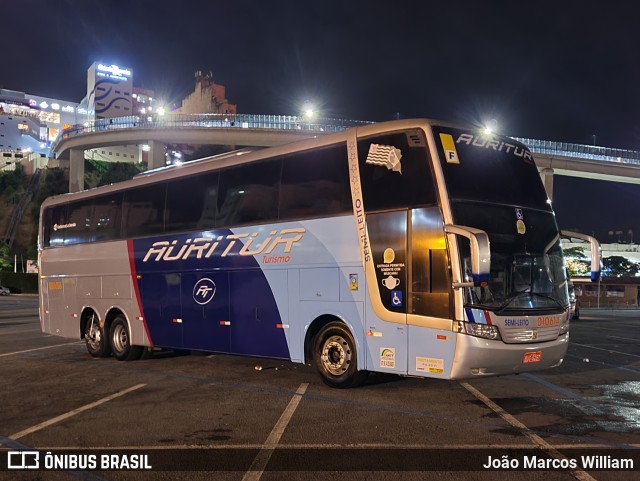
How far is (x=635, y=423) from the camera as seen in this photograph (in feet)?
22.4

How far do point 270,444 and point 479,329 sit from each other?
3071mm

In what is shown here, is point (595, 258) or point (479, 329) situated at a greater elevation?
point (595, 258)

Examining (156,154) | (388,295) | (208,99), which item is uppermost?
(208,99)

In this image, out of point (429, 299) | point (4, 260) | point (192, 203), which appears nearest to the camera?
point (429, 299)

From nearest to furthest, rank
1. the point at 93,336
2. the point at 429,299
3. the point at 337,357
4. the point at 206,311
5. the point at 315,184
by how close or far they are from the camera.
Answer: the point at 429,299
the point at 337,357
the point at 315,184
the point at 206,311
the point at 93,336

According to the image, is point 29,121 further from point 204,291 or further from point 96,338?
point 204,291

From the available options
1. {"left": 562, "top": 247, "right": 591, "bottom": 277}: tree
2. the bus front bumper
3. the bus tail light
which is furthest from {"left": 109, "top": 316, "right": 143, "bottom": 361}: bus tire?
{"left": 562, "top": 247, "right": 591, "bottom": 277}: tree

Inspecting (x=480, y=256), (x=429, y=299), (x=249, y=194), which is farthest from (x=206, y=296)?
(x=480, y=256)

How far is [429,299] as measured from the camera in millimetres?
7473

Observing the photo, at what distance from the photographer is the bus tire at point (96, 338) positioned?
1286cm

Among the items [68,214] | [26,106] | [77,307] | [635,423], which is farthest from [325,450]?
[26,106]

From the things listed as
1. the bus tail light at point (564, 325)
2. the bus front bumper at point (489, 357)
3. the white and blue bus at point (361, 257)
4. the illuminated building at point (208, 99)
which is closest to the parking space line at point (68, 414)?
the white and blue bus at point (361, 257)

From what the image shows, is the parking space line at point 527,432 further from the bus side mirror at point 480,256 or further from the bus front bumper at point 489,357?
the bus side mirror at point 480,256

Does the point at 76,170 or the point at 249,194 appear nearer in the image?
the point at 249,194
